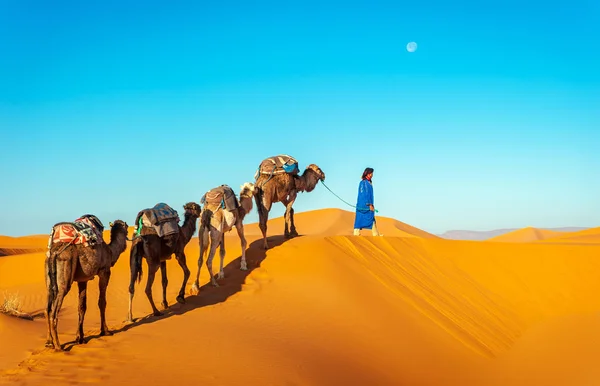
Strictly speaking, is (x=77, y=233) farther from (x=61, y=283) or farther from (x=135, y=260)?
(x=135, y=260)

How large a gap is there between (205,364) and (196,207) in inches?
210

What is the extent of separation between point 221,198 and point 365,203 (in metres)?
5.43

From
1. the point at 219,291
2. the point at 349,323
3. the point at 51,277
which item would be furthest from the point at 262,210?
the point at 51,277

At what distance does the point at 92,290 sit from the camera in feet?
56.6

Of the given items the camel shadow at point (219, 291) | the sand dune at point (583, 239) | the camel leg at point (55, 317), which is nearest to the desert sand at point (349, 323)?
the camel shadow at point (219, 291)

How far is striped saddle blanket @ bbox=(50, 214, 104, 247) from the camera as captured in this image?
795 centimetres

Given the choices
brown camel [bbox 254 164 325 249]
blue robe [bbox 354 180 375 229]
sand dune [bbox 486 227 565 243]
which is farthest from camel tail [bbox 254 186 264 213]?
sand dune [bbox 486 227 565 243]

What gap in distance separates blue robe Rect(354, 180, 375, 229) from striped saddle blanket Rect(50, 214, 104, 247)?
922cm

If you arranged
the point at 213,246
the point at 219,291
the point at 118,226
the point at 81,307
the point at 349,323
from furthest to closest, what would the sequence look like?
1. the point at 213,246
2. the point at 219,291
3. the point at 349,323
4. the point at 118,226
5. the point at 81,307

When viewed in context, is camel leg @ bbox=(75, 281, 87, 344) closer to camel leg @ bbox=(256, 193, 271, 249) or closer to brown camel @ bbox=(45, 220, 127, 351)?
brown camel @ bbox=(45, 220, 127, 351)

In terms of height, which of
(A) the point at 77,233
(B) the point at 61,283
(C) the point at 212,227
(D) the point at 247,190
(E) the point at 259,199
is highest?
(D) the point at 247,190

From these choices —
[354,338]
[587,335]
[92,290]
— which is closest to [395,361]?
[354,338]

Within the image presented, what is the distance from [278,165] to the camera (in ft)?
47.8

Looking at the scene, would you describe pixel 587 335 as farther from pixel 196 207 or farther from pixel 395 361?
pixel 196 207
